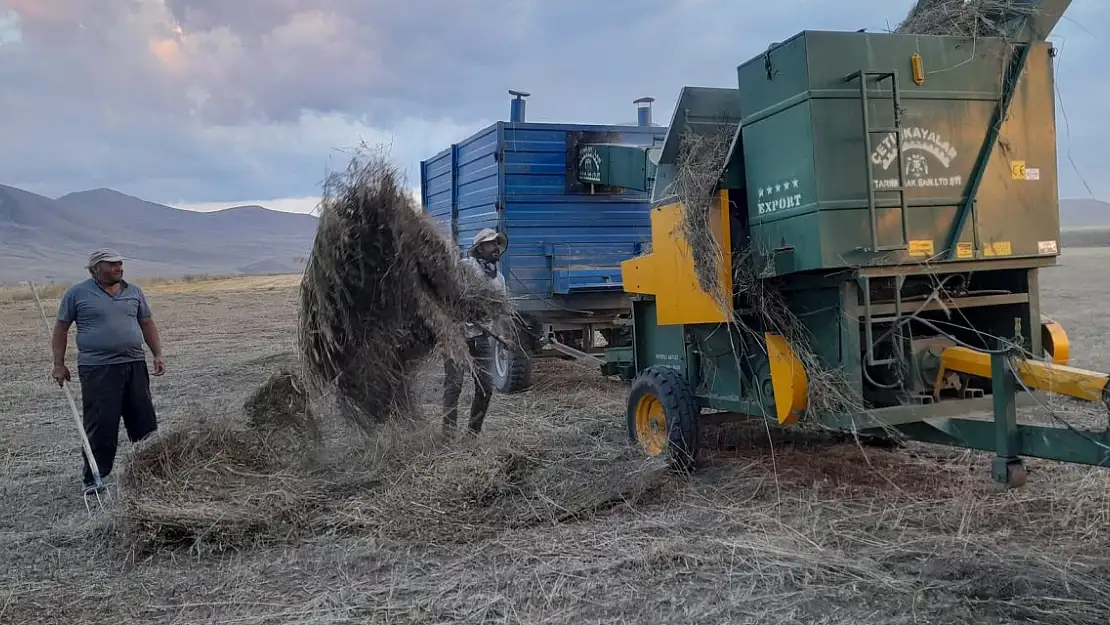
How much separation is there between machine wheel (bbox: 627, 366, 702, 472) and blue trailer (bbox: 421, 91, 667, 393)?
2785 millimetres

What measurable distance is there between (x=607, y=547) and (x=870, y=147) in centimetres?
234

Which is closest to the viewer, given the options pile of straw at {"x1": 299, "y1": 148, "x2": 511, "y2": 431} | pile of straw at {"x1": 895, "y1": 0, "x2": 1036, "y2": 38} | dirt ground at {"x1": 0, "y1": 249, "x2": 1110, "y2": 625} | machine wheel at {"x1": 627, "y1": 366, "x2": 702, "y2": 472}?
dirt ground at {"x1": 0, "y1": 249, "x2": 1110, "y2": 625}

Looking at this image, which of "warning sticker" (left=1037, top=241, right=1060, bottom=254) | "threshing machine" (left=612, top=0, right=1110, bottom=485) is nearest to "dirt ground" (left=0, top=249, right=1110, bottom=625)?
"threshing machine" (left=612, top=0, right=1110, bottom=485)

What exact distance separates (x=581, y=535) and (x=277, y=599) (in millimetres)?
1485

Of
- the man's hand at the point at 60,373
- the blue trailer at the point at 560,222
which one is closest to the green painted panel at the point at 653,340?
the blue trailer at the point at 560,222

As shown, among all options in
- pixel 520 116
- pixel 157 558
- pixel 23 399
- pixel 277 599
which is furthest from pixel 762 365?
pixel 23 399

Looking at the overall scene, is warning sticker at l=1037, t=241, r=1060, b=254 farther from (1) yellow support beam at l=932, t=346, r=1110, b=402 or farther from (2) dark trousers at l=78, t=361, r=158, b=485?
(2) dark trousers at l=78, t=361, r=158, b=485

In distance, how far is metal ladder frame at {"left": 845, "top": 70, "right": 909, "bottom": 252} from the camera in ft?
14.4

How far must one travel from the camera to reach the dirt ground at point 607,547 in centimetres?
362

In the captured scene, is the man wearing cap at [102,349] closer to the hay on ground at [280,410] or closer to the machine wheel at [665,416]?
the hay on ground at [280,410]

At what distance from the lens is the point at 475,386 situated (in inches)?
239

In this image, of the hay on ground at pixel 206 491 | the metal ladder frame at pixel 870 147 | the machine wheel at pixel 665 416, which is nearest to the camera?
the metal ladder frame at pixel 870 147

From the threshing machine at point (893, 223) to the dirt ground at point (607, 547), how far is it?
534 millimetres

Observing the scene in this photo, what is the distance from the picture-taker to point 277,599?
3.83 meters
